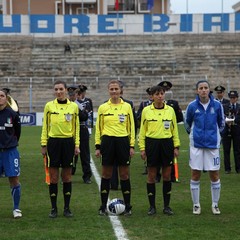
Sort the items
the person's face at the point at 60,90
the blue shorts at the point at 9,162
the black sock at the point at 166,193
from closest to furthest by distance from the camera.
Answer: the blue shorts at the point at 9,162 → the person's face at the point at 60,90 → the black sock at the point at 166,193

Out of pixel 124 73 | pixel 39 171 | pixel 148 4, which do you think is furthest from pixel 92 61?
pixel 39 171

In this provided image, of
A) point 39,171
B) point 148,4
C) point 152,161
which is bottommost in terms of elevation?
point 39,171

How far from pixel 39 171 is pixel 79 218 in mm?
6148

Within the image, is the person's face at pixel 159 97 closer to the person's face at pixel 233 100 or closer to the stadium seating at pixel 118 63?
the person's face at pixel 233 100

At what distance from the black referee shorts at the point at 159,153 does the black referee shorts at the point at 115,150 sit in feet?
1.08

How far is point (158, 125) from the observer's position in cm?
937

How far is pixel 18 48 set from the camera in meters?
49.4

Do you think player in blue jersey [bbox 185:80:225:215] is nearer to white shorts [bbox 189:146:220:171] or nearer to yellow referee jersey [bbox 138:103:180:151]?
white shorts [bbox 189:146:220:171]

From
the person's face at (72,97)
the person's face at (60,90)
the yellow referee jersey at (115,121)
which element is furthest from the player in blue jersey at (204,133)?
the person's face at (72,97)

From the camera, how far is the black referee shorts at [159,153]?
934 centimetres

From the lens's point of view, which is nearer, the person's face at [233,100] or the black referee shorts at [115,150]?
the black referee shorts at [115,150]

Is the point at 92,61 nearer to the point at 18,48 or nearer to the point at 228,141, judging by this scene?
the point at 18,48

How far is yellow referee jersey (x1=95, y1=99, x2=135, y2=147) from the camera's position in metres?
9.29

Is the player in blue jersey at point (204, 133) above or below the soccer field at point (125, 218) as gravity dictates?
above
